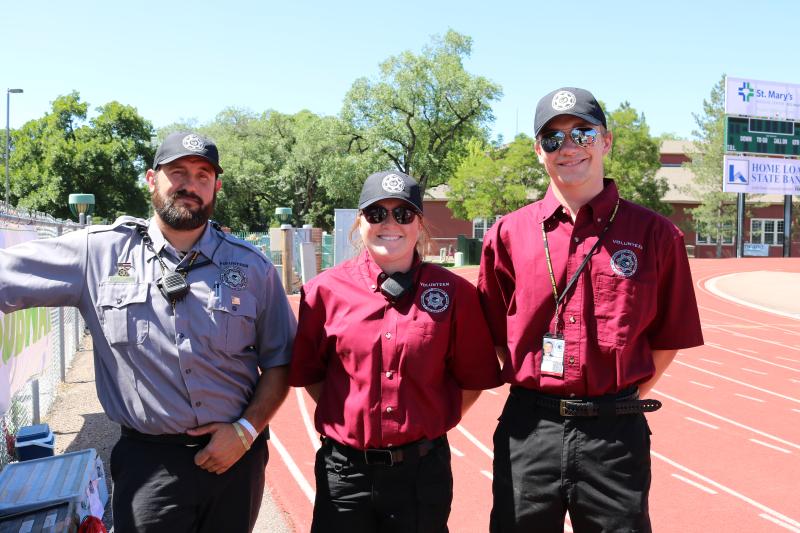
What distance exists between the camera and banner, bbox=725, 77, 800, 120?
123ft

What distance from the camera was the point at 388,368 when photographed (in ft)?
9.30

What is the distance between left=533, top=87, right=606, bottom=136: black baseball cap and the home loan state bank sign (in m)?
38.4

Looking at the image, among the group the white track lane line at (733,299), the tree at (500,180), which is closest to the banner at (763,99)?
the tree at (500,180)

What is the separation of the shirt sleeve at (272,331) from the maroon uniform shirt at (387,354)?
8 centimetres

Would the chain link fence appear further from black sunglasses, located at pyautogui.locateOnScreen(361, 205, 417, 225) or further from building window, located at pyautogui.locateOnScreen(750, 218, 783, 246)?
building window, located at pyautogui.locateOnScreen(750, 218, 783, 246)

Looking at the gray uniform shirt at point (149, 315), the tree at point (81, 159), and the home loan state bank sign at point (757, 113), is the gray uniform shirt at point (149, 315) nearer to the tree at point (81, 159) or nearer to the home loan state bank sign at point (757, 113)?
the home loan state bank sign at point (757, 113)

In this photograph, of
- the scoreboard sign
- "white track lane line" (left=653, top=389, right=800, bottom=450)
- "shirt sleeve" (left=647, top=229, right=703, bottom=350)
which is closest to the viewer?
"shirt sleeve" (left=647, top=229, right=703, bottom=350)

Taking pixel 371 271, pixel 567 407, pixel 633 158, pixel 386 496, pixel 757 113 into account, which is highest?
pixel 757 113

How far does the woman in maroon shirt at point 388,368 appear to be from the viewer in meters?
2.82

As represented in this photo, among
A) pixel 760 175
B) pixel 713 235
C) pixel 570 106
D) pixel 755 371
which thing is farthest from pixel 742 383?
pixel 713 235

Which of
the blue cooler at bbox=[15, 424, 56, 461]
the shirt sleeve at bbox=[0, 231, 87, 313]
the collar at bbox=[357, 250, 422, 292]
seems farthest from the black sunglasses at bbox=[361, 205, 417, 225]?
the blue cooler at bbox=[15, 424, 56, 461]

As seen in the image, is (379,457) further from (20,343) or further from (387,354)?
(20,343)

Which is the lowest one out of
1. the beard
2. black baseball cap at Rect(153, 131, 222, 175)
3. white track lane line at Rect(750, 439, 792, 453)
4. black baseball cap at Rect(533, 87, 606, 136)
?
white track lane line at Rect(750, 439, 792, 453)

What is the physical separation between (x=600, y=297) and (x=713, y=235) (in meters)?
50.4
